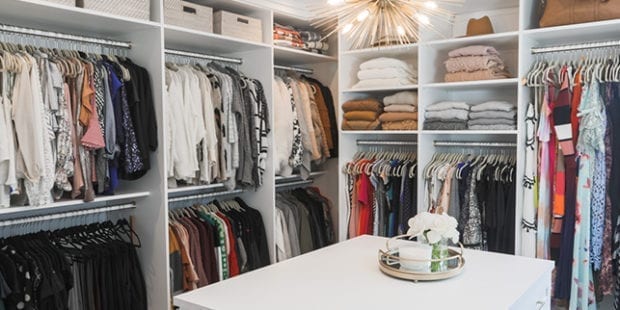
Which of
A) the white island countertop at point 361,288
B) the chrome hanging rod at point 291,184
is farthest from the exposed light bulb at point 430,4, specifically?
the chrome hanging rod at point 291,184

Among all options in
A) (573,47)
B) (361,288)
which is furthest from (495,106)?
(361,288)

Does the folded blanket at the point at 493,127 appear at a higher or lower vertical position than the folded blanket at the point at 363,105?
lower

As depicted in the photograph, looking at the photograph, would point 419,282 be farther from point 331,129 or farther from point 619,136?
point 331,129

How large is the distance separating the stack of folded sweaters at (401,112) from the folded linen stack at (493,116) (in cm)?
39

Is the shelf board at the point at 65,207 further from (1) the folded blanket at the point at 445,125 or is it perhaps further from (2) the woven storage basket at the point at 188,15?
(1) the folded blanket at the point at 445,125

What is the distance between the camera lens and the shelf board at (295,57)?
3.68 m

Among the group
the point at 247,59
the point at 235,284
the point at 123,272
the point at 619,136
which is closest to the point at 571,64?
the point at 619,136

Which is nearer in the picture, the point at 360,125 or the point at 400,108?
the point at 400,108

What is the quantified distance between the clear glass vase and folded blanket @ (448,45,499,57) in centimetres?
163

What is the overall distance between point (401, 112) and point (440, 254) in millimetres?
1756

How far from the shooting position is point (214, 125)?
10.4ft

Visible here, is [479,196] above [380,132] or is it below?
below

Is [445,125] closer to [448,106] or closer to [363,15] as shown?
[448,106]

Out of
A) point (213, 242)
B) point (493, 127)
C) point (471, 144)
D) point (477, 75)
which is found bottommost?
point (213, 242)
